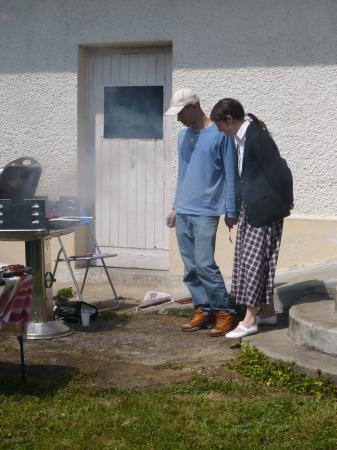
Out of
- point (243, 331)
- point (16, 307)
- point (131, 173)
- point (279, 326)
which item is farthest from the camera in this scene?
point (131, 173)

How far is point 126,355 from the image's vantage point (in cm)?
668

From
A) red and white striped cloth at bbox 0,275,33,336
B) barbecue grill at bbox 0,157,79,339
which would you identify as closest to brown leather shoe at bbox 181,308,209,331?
barbecue grill at bbox 0,157,79,339

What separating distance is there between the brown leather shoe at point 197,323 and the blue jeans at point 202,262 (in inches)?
2.0

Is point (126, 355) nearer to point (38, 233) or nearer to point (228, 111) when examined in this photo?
point (38, 233)

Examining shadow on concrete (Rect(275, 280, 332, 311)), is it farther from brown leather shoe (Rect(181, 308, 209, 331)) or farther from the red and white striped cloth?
the red and white striped cloth

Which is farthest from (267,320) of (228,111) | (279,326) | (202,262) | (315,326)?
(228,111)

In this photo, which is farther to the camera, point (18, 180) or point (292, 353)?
point (18, 180)

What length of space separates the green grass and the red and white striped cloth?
16.5 inches

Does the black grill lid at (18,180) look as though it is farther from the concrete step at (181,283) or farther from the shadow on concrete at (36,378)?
the concrete step at (181,283)

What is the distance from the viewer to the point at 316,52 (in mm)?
8844

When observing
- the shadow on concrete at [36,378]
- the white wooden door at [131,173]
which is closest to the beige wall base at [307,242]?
the white wooden door at [131,173]

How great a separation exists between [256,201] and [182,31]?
338cm

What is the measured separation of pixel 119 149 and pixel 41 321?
129 inches

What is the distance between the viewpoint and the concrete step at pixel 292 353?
575 cm
